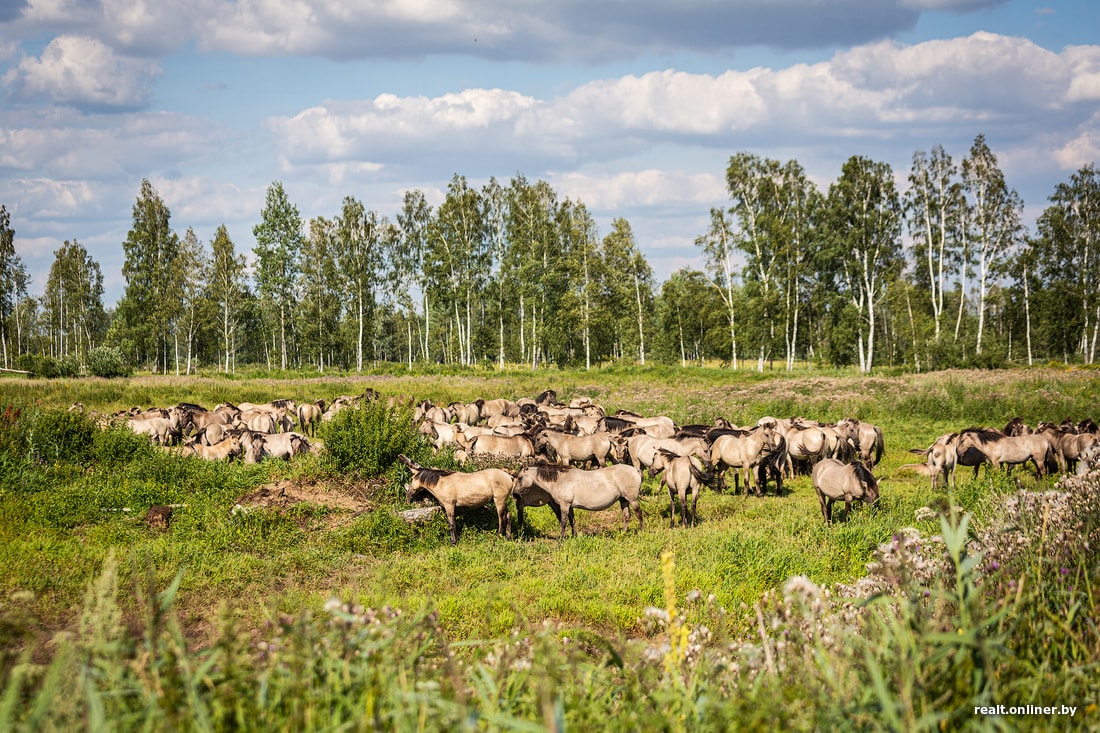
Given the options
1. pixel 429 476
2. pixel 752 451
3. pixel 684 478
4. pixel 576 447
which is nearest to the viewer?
pixel 429 476

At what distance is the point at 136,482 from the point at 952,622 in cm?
1427

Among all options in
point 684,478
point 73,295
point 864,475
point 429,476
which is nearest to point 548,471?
point 429,476

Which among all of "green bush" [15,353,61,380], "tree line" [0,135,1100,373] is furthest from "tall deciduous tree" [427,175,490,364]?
"green bush" [15,353,61,380]

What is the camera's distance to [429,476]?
11.8m

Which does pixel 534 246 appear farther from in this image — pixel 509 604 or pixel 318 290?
pixel 509 604

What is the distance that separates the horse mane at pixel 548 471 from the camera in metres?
12.1

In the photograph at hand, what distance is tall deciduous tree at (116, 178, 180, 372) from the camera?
58.3 m

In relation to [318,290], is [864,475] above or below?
below

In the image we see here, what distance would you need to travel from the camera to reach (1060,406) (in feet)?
78.4

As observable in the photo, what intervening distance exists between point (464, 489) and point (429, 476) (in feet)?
2.41

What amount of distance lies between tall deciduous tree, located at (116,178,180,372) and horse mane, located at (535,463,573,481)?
57.8 metres

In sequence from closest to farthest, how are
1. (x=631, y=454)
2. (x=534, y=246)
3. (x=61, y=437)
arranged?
(x=61, y=437)
(x=631, y=454)
(x=534, y=246)

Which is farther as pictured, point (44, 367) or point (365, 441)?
point (44, 367)

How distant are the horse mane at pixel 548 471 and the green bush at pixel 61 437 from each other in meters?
11.0
